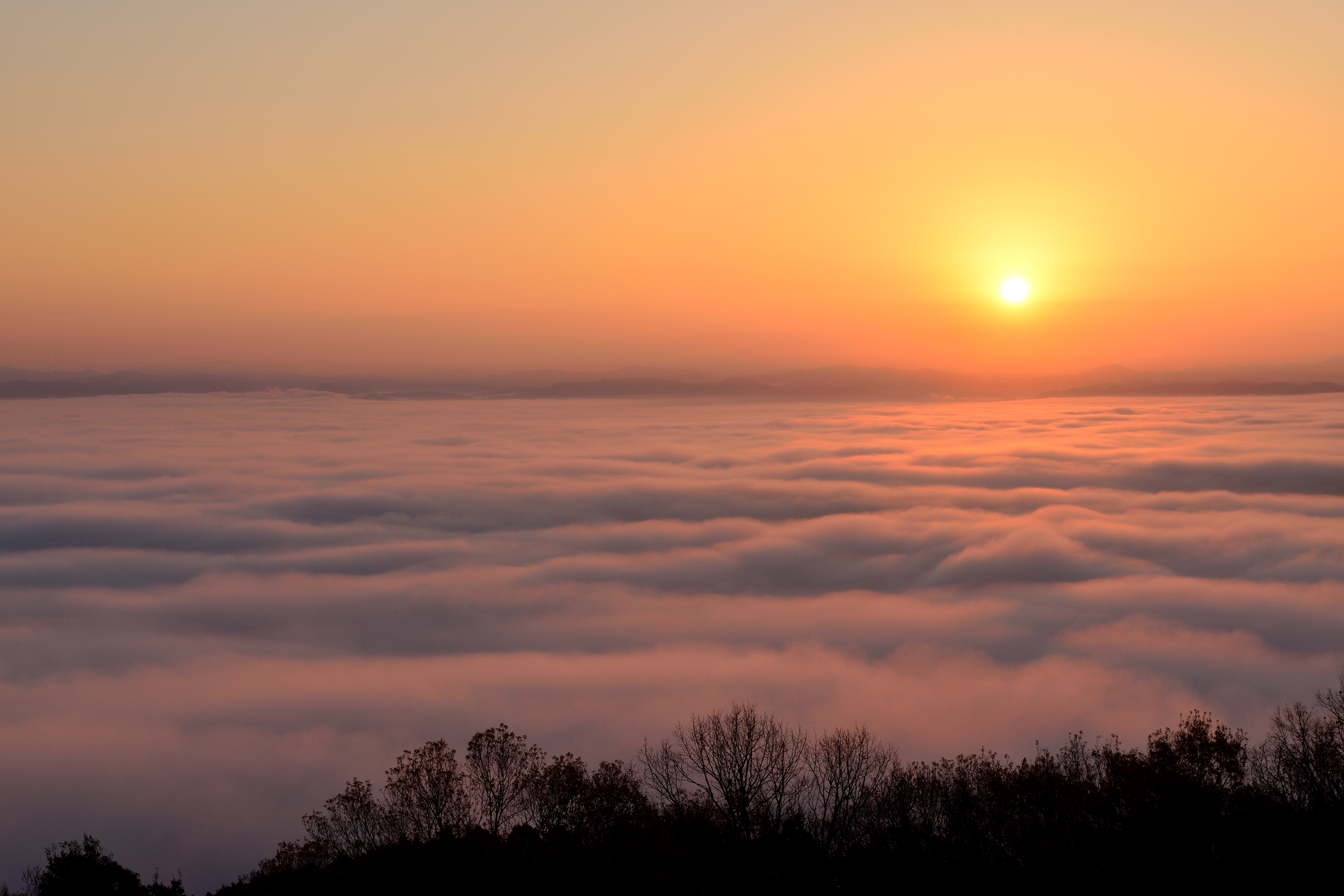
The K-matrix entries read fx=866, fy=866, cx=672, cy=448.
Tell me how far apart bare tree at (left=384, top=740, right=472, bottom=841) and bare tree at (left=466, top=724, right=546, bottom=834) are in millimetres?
1087

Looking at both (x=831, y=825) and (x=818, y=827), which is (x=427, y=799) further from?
(x=831, y=825)

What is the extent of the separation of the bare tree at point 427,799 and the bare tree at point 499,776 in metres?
1.09

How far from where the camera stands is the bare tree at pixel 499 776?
5384cm

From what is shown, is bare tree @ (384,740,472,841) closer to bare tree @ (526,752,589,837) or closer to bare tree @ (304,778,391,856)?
bare tree @ (304,778,391,856)

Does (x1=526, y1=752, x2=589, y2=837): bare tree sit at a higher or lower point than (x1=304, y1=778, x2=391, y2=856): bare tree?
higher

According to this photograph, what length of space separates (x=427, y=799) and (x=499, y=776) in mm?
4503

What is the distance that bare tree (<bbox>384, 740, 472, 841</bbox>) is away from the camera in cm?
5284

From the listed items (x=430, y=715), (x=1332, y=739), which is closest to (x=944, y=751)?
(x=1332, y=739)

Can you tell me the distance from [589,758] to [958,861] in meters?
69.7

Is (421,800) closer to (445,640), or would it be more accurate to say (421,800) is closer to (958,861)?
(958,861)

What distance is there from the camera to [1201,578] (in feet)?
599

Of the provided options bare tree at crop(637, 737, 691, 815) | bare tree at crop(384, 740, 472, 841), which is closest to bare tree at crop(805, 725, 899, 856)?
bare tree at crop(637, 737, 691, 815)

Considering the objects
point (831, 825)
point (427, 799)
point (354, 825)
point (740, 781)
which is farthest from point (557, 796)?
point (831, 825)

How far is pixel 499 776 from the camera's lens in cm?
5516
